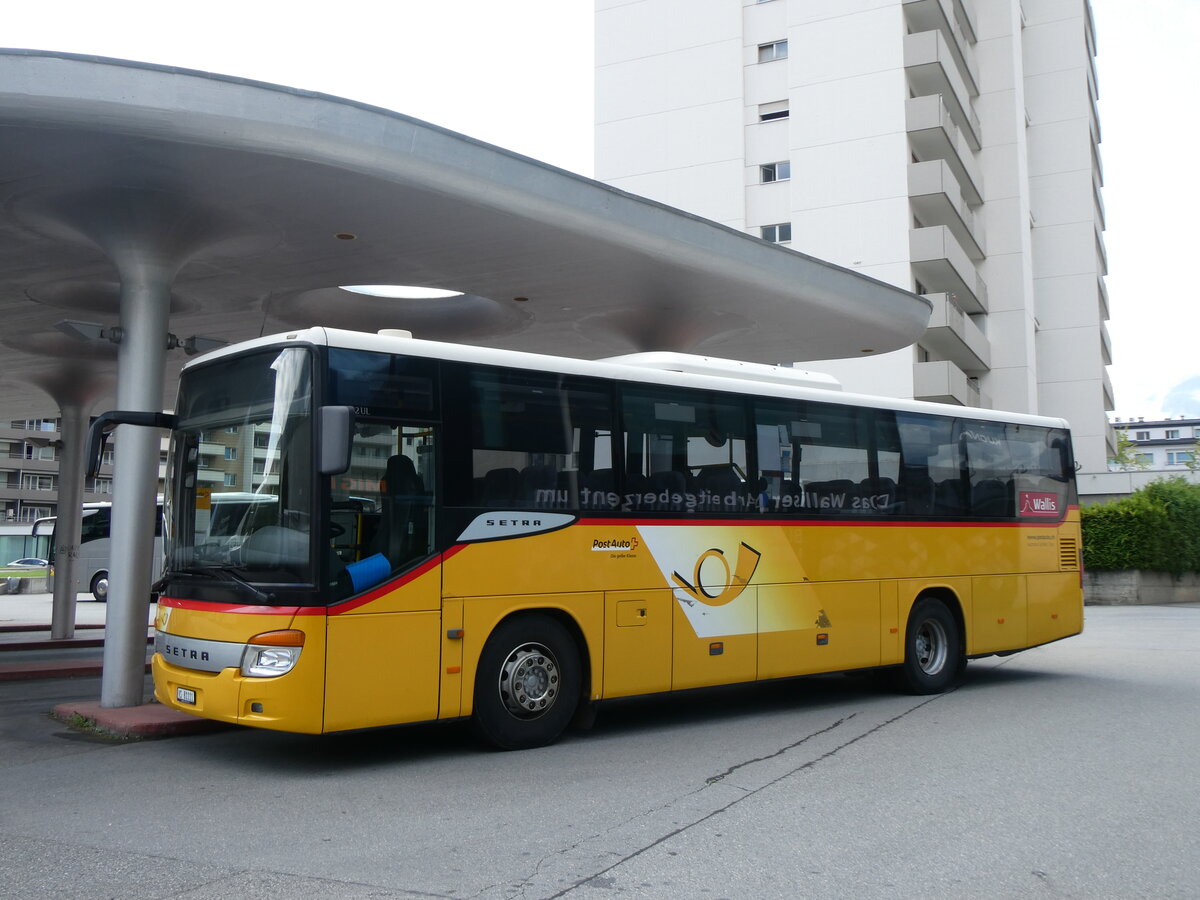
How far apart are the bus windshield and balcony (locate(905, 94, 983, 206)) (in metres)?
32.7

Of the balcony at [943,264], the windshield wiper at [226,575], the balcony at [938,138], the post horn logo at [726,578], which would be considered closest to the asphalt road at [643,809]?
the post horn logo at [726,578]

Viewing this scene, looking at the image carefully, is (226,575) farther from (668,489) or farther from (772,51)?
(772,51)

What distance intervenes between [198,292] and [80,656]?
6382 millimetres

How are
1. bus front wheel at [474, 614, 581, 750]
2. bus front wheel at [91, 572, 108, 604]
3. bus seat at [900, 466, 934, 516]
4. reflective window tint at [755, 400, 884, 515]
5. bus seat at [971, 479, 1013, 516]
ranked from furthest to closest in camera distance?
1. bus front wheel at [91, 572, 108, 604]
2. bus seat at [971, 479, 1013, 516]
3. bus seat at [900, 466, 934, 516]
4. reflective window tint at [755, 400, 884, 515]
5. bus front wheel at [474, 614, 581, 750]

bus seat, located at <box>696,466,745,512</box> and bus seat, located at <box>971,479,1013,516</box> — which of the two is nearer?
bus seat, located at <box>696,466,745,512</box>

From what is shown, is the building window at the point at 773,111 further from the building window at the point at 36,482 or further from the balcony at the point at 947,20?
the building window at the point at 36,482

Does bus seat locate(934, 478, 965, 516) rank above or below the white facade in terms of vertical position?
below

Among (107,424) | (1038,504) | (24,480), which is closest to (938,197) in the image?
(1038,504)

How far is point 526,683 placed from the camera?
351 inches

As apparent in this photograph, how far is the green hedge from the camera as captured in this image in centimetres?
2957

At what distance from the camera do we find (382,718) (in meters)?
8.01

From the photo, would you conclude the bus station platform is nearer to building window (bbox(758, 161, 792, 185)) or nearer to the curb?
the curb

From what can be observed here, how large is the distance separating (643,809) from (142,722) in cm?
510

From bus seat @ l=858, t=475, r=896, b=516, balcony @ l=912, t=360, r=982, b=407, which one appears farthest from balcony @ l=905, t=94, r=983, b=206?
bus seat @ l=858, t=475, r=896, b=516
